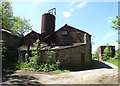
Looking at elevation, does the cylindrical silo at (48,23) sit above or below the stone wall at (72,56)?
above

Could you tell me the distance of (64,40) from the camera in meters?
30.7

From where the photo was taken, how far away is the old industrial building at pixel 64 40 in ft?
86.4

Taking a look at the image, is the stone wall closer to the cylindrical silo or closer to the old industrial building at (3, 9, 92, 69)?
the old industrial building at (3, 9, 92, 69)

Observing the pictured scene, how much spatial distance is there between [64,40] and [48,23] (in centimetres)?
412

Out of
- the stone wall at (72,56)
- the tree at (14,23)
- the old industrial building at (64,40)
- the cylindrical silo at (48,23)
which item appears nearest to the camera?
the stone wall at (72,56)

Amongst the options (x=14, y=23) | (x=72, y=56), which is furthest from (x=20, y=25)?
(x=72, y=56)

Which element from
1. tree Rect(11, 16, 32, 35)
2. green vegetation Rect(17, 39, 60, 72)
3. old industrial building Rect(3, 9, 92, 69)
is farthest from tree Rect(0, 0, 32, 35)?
green vegetation Rect(17, 39, 60, 72)

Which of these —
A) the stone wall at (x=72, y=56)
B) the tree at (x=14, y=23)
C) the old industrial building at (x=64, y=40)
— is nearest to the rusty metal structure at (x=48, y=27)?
the old industrial building at (x=64, y=40)

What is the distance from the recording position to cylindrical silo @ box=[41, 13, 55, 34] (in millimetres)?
31438

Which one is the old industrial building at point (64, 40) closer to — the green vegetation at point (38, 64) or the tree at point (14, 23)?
the green vegetation at point (38, 64)

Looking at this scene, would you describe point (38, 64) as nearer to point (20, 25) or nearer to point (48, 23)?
point (48, 23)

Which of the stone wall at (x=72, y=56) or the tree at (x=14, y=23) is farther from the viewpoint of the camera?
the tree at (x=14, y=23)

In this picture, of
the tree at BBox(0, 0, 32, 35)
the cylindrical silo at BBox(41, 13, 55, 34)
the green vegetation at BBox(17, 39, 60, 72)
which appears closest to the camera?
the green vegetation at BBox(17, 39, 60, 72)

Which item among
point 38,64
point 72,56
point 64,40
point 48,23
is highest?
point 48,23
